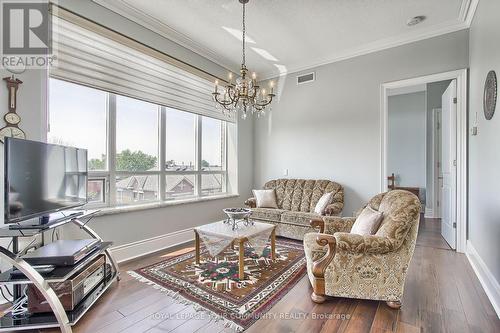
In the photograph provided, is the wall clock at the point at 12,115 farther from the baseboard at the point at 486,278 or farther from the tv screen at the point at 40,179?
the baseboard at the point at 486,278

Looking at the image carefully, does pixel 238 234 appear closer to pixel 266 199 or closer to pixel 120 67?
pixel 266 199

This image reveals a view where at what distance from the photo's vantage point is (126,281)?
2607 millimetres

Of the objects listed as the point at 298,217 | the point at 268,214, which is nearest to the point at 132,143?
the point at 268,214

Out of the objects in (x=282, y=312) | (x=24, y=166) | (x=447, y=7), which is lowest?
(x=282, y=312)

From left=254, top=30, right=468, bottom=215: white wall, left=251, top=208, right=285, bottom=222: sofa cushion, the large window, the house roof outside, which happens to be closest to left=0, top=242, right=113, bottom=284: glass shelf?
the large window

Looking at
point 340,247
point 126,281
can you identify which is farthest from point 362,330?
point 126,281

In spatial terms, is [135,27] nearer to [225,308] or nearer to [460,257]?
[225,308]

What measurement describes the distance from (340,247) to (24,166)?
251 centimetres

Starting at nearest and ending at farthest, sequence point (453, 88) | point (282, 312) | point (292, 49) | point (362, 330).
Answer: point (362, 330) → point (282, 312) → point (453, 88) → point (292, 49)

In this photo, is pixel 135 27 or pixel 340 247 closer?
pixel 340 247

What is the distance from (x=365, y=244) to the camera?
6.75 ft

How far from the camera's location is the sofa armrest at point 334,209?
148 inches

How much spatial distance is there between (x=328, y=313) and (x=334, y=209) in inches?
77.8

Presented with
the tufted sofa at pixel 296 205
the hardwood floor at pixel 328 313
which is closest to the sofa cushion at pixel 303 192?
the tufted sofa at pixel 296 205
